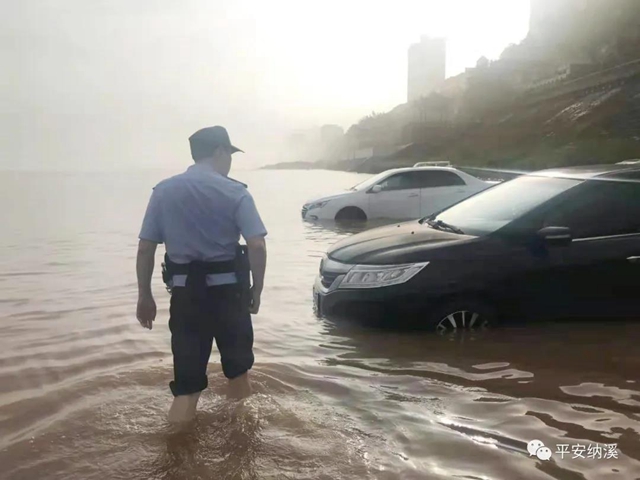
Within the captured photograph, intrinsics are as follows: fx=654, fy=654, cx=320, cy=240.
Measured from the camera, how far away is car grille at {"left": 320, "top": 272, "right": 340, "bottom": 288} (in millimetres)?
5896

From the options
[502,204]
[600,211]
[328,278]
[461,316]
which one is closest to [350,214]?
[502,204]

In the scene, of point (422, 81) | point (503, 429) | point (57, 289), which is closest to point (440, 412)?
point (503, 429)

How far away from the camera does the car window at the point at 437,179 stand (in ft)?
50.9

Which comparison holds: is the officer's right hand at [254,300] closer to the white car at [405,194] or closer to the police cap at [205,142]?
the police cap at [205,142]

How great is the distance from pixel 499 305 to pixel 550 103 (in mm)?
93662

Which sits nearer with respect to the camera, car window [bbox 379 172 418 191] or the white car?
the white car

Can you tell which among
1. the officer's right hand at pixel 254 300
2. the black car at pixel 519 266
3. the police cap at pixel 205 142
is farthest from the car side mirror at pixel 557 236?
the police cap at pixel 205 142

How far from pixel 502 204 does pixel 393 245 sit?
4.01ft

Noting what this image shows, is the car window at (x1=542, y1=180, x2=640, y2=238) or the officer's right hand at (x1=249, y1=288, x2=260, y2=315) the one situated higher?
the car window at (x1=542, y1=180, x2=640, y2=238)

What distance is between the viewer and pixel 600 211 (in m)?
5.74

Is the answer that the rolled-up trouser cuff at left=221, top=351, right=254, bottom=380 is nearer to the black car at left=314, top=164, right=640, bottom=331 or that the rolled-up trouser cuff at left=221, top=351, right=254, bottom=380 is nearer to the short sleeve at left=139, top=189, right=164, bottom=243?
the short sleeve at left=139, top=189, right=164, bottom=243

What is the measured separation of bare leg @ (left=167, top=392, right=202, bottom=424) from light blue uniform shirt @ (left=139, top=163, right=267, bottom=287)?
69cm

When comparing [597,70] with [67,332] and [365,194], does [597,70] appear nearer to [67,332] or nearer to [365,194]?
[365,194]

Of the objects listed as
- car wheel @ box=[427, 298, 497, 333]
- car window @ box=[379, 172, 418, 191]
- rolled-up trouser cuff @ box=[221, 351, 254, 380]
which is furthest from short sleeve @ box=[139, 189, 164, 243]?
car window @ box=[379, 172, 418, 191]
